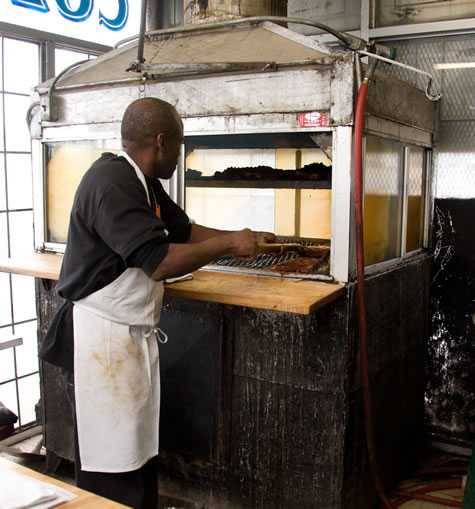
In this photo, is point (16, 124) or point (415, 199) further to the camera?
point (16, 124)

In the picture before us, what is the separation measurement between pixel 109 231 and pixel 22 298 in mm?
2312

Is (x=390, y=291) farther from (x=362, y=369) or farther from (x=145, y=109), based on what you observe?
(x=145, y=109)

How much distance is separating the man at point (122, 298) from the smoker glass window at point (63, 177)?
3.69 feet

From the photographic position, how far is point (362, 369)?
2.70m

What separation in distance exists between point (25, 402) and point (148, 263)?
258 cm

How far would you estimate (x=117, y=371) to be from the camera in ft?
7.73

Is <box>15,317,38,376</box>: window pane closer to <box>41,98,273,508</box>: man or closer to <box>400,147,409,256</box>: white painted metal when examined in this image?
<box>41,98,273,508</box>: man

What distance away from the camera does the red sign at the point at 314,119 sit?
2598 millimetres

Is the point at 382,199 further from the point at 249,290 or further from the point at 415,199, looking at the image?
the point at 249,290

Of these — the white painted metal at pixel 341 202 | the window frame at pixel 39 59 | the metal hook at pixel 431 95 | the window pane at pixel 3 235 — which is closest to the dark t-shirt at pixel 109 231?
the white painted metal at pixel 341 202

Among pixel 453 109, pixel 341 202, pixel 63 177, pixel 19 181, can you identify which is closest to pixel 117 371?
pixel 341 202

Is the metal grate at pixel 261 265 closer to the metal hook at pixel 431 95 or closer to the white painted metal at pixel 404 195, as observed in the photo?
the white painted metal at pixel 404 195

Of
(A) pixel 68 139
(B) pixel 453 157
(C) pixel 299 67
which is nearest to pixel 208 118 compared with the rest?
(C) pixel 299 67

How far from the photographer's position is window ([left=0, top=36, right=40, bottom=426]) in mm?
3928
